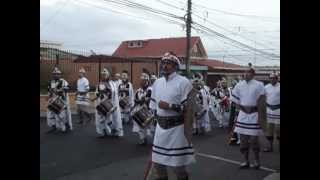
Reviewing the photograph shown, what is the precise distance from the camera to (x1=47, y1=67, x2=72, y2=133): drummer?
47.5ft

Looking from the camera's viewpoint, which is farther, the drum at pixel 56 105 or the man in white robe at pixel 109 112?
the drum at pixel 56 105

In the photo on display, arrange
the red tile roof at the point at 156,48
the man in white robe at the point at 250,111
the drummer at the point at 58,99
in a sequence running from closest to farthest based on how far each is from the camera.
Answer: the man in white robe at the point at 250,111 < the drummer at the point at 58,99 < the red tile roof at the point at 156,48

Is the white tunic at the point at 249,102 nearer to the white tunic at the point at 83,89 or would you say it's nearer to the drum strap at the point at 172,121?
the drum strap at the point at 172,121

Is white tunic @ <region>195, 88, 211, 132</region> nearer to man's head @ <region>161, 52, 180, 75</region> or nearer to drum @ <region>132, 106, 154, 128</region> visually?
drum @ <region>132, 106, 154, 128</region>

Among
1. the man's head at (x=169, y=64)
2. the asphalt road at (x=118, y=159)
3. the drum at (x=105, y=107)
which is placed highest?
the man's head at (x=169, y=64)

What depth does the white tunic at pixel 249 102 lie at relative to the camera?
8.77m

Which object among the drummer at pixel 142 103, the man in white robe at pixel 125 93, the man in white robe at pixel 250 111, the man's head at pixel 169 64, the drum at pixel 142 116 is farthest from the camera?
the man in white robe at pixel 125 93

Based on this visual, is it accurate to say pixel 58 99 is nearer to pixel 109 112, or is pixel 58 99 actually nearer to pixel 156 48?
pixel 109 112

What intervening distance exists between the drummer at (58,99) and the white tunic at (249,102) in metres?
6.87

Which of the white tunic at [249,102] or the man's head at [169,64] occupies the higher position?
the man's head at [169,64]

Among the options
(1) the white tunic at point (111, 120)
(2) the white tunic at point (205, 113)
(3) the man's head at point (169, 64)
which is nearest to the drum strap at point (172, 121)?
(3) the man's head at point (169, 64)
